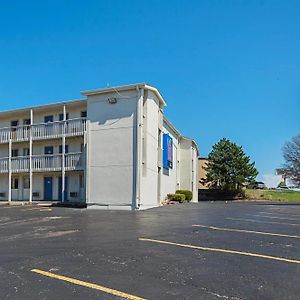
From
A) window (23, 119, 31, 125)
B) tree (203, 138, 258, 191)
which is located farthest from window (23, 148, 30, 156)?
tree (203, 138, 258, 191)

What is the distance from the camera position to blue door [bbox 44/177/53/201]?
27938 millimetres

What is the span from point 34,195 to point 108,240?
2125 centimetres

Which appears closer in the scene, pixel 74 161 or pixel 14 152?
pixel 74 161

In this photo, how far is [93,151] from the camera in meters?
22.6

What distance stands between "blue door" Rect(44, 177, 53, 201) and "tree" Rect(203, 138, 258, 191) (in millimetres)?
26713

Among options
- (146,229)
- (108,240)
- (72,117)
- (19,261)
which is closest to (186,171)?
(72,117)

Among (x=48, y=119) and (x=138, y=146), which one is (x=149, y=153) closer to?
(x=138, y=146)

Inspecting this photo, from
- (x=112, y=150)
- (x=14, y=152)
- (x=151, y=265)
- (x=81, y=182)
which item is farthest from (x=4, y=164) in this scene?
(x=151, y=265)

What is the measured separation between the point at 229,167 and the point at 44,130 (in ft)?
94.0

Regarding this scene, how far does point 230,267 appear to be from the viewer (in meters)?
6.02

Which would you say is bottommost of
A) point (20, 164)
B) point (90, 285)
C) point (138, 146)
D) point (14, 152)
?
point (90, 285)

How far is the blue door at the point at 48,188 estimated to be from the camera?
27.9 metres

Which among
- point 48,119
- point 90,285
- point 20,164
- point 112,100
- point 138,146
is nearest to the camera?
point 90,285

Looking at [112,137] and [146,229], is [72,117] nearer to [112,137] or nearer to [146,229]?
[112,137]
